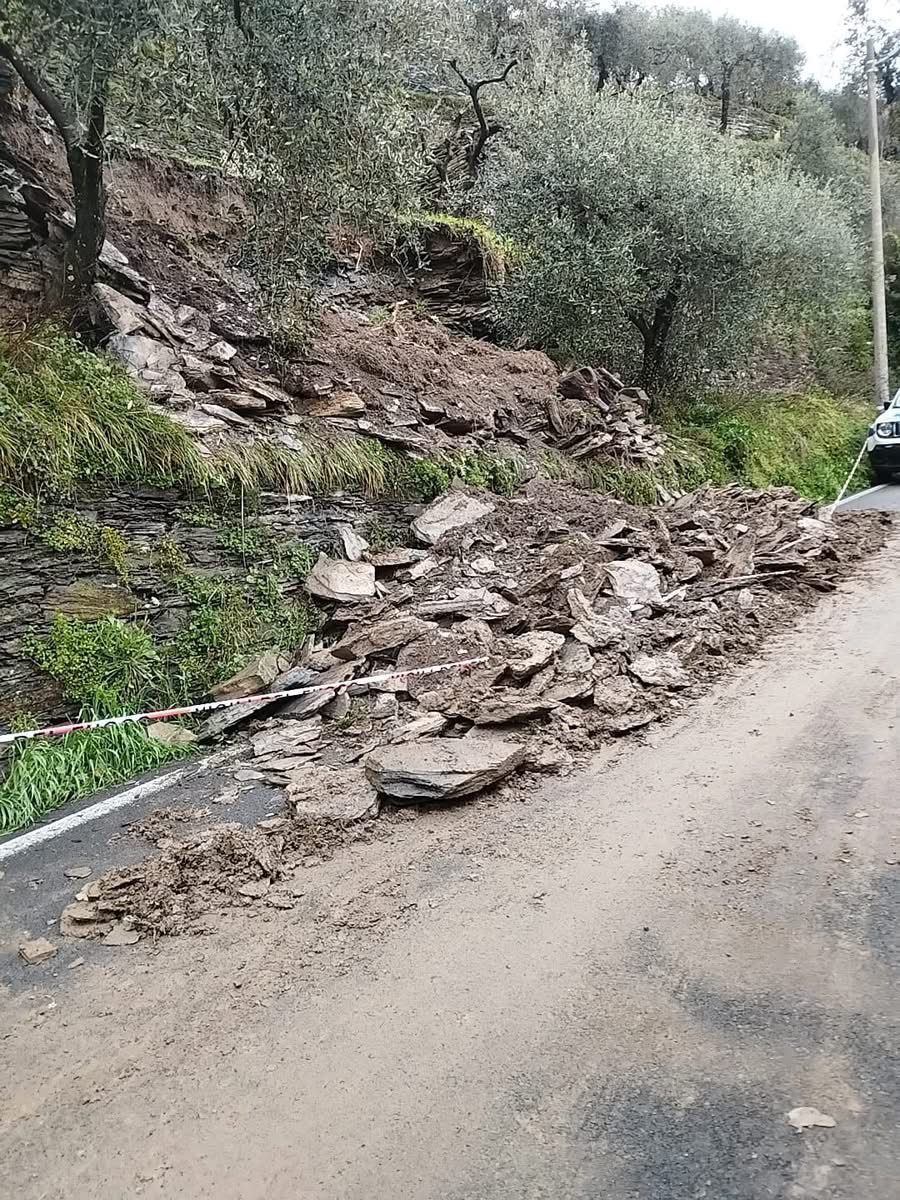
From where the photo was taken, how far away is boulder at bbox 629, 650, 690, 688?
6.18m

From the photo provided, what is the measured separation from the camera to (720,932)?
340 centimetres

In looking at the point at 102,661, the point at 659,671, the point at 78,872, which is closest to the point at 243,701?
the point at 102,661

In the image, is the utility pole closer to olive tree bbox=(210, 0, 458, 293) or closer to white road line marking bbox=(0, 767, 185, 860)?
olive tree bbox=(210, 0, 458, 293)

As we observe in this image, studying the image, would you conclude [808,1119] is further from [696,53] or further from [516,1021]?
[696,53]

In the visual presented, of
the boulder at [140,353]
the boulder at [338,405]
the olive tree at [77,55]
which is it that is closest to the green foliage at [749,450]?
the boulder at [338,405]

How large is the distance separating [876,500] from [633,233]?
6.00 meters

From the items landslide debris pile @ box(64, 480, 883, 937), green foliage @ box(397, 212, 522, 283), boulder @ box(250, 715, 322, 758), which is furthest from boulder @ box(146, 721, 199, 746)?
green foliage @ box(397, 212, 522, 283)

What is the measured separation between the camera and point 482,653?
6.66 meters

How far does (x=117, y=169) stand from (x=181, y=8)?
561cm

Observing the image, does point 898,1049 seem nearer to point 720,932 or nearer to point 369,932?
point 720,932

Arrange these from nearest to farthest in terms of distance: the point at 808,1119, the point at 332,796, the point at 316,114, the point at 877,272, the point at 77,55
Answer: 1. the point at 808,1119
2. the point at 332,796
3. the point at 77,55
4. the point at 316,114
5. the point at 877,272

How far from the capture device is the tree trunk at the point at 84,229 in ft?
24.8

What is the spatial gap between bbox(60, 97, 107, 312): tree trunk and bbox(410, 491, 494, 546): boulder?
12.9ft

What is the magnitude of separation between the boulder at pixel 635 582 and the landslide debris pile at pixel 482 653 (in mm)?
22
